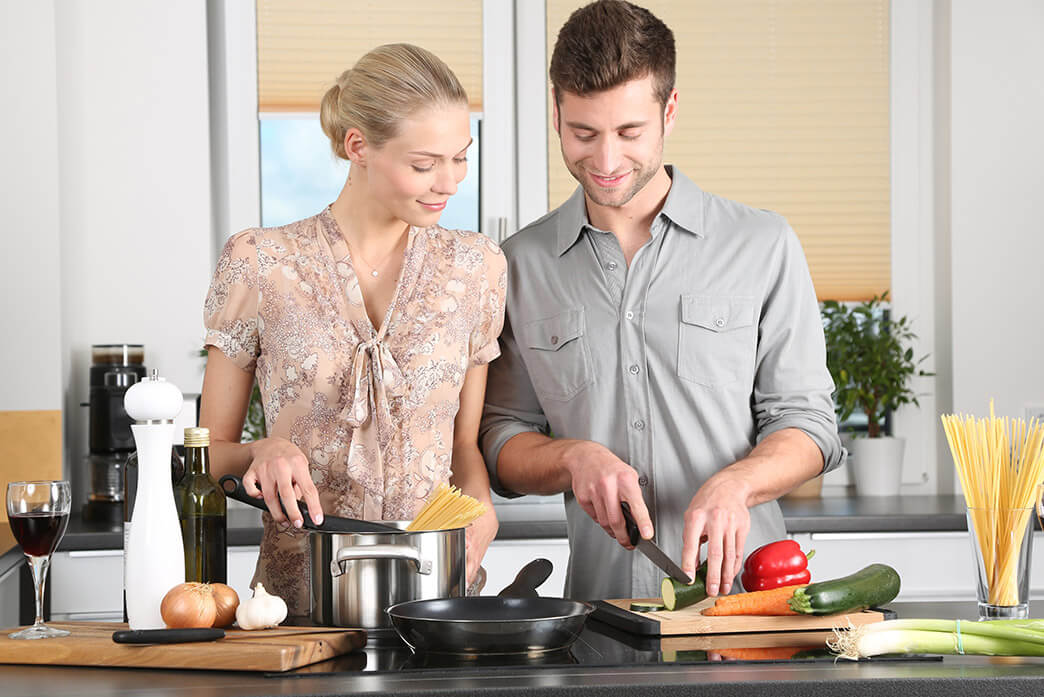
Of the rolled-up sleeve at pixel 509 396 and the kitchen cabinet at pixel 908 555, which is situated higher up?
the rolled-up sleeve at pixel 509 396

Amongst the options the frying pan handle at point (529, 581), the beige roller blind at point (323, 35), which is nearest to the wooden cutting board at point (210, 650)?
the frying pan handle at point (529, 581)

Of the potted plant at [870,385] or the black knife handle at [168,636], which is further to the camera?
the potted plant at [870,385]

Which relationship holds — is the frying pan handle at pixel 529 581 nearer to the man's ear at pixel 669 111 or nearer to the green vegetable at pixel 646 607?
the green vegetable at pixel 646 607

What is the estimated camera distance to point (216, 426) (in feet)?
5.94

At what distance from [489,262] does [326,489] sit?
1.47ft

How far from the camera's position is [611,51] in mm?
1764

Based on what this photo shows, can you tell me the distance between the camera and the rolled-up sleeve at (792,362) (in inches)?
74.0

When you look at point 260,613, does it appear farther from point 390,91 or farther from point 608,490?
point 390,91

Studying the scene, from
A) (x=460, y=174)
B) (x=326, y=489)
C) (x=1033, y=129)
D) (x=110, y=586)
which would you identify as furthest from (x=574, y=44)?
(x=1033, y=129)

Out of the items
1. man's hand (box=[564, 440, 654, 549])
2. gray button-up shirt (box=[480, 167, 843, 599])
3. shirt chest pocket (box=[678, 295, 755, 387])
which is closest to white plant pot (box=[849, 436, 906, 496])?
gray button-up shirt (box=[480, 167, 843, 599])

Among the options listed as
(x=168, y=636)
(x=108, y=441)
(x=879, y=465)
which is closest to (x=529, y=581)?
(x=168, y=636)

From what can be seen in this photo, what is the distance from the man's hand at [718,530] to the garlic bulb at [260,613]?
52 centimetres

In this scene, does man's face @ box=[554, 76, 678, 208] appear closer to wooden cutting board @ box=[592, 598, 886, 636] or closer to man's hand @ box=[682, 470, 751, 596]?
man's hand @ box=[682, 470, 751, 596]

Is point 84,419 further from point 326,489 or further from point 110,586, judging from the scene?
point 326,489
